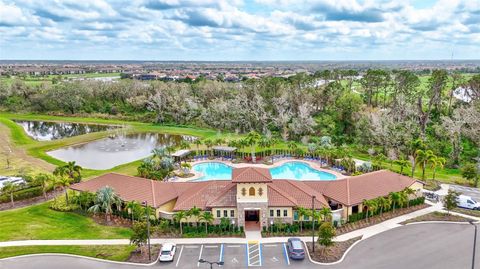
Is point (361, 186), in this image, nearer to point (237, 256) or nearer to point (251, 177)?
point (251, 177)

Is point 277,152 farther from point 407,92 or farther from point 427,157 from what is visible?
point 407,92

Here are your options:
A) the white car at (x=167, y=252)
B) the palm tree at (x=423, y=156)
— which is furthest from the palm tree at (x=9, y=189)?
the palm tree at (x=423, y=156)

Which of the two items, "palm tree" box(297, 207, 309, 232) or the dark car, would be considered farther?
"palm tree" box(297, 207, 309, 232)

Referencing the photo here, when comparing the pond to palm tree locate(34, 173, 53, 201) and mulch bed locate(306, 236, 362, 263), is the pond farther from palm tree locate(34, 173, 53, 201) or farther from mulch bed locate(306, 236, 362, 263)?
mulch bed locate(306, 236, 362, 263)

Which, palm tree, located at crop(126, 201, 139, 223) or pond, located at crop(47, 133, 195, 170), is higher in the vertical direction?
palm tree, located at crop(126, 201, 139, 223)

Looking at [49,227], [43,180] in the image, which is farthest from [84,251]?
[43,180]

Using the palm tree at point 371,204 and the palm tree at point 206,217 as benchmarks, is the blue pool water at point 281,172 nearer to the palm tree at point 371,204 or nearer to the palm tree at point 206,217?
the palm tree at point 371,204

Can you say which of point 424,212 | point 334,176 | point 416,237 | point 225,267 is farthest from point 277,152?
point 225,267

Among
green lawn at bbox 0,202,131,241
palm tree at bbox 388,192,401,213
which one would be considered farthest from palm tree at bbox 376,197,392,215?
green lawn at bbox 0,202,131,241
